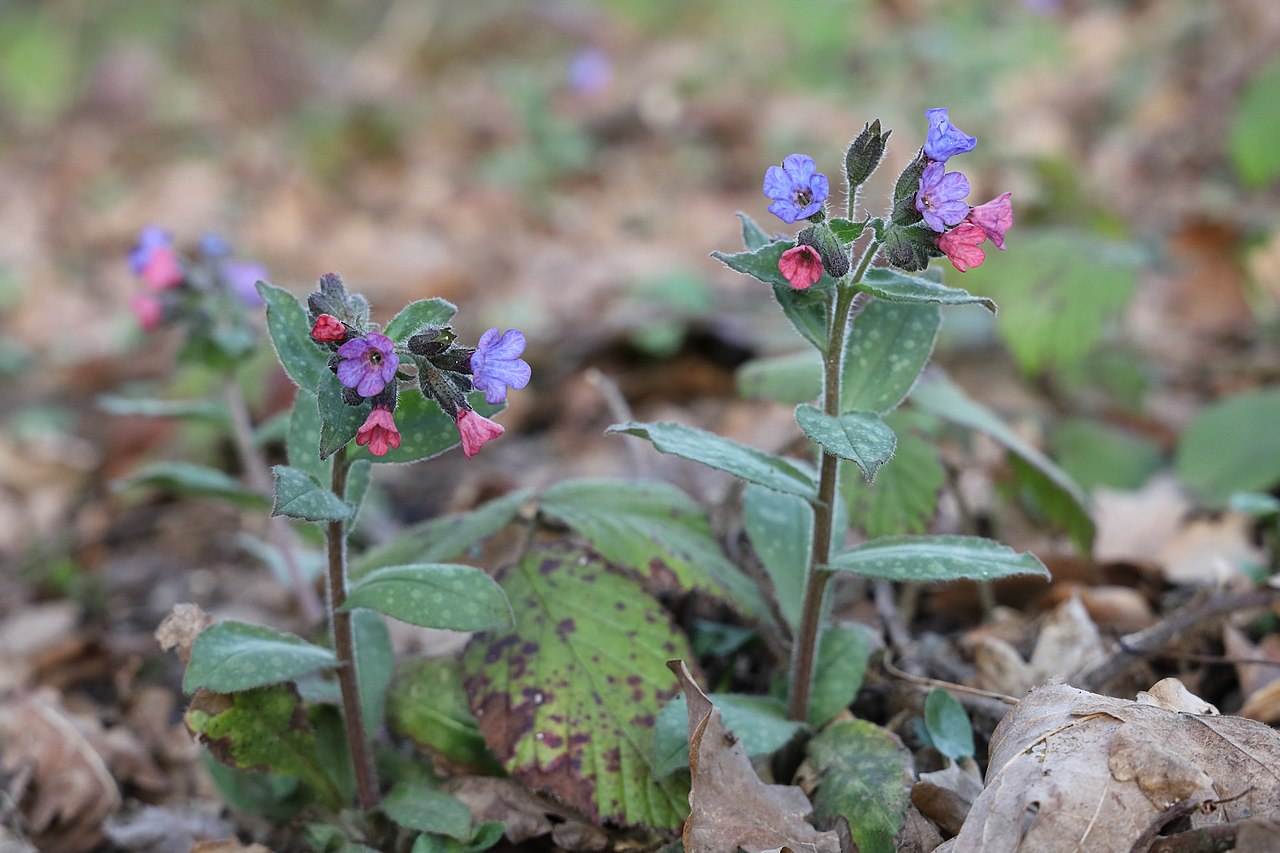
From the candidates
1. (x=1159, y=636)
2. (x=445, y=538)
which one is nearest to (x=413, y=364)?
(x=445, y=538)

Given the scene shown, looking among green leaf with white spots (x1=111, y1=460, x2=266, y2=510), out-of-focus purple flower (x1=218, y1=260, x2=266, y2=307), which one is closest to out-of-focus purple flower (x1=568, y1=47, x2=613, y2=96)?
out-of-focus purple flower (x1=218, y1=260, x2=266, y2=307)

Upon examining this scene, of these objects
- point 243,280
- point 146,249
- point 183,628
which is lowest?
point 183,628

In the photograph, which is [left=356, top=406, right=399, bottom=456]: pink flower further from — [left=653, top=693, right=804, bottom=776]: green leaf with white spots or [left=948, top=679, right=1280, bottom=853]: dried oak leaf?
[left=948, top=679, right=1280, bottom=853]: dried oak leaf

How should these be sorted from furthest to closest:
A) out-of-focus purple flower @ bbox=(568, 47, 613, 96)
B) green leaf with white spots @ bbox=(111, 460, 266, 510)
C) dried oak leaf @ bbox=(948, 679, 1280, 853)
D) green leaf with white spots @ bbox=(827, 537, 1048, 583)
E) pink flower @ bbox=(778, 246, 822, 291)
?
out-of-focus purple flower @ bbox=(568, 47, 613, 96) → green leaf with white spots @ bbox=(111, 460, 266, 510) → green leaf with white spots @ bbox=(827, 537, 1048, 583) → pink flower @ bbox=(778, 246, 822, 291) → dried oak leaf @ bbox=(948, 679, 1280, 853)

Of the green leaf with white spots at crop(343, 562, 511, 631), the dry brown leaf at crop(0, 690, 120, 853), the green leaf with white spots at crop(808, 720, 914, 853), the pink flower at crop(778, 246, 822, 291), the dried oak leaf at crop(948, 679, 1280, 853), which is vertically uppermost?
the pink flower at crop(778, 246, 822, 291)

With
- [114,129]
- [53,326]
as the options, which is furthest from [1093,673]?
[114,129]

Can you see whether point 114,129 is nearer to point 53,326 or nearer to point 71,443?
point 53,326

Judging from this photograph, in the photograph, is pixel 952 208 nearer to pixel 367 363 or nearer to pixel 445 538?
pixel 367 363

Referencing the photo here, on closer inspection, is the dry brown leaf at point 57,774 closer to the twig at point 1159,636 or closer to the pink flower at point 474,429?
the pink flower at point 474,429
